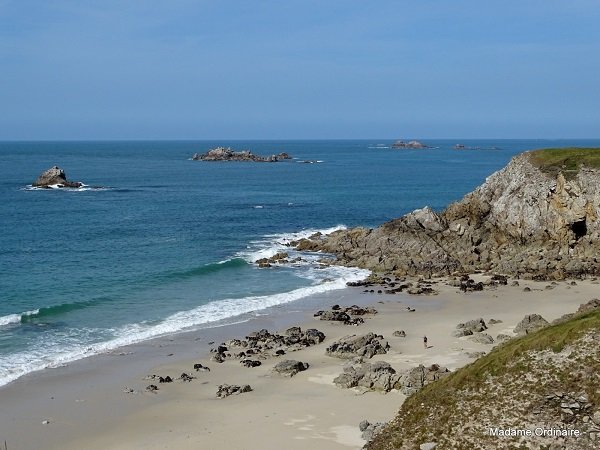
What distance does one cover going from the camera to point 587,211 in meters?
61.2

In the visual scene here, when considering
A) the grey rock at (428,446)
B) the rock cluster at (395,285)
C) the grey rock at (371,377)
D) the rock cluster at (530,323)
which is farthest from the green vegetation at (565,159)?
the grey rock at (428,446)

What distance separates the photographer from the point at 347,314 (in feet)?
156

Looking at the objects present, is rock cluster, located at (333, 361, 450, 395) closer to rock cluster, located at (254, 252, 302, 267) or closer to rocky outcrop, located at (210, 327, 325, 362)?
rocky outcrop, located at (210, 327, 325, 362)

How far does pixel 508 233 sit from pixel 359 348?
32184 millimetres

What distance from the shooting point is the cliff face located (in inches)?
2376

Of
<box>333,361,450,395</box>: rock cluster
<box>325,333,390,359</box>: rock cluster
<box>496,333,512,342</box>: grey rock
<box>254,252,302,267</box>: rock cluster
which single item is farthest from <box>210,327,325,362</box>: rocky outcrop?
<box>254,252,302,267</box>: rock cluster

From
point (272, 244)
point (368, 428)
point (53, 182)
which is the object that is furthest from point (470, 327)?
point (53, 182)

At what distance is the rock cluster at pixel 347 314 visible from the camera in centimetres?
4578

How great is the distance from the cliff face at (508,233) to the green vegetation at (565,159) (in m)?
0.21

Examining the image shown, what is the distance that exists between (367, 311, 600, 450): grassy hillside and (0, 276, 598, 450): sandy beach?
4706 millimetres

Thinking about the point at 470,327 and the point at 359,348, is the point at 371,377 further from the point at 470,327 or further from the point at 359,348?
the point at 470,327

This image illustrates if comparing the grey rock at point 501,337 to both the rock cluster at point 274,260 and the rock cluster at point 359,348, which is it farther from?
the rock cluster at point 274,260

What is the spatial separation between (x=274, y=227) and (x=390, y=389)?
5482 centimetres

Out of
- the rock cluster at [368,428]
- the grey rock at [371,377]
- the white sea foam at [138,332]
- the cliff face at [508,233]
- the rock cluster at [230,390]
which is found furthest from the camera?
the cliff face at [508,233]
